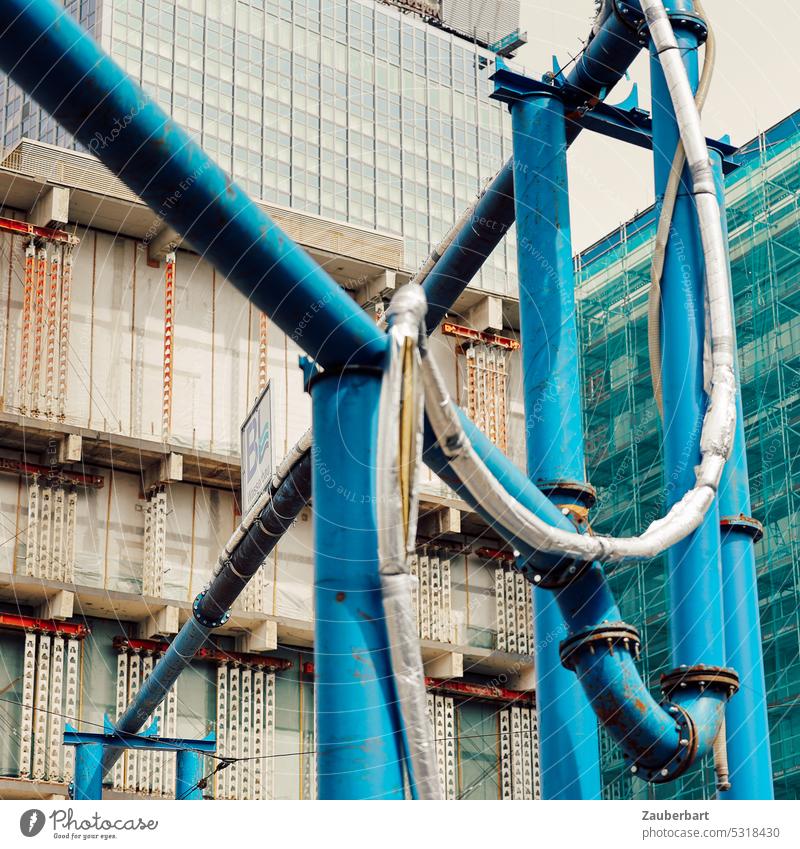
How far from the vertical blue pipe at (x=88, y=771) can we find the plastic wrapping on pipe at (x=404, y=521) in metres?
15.3

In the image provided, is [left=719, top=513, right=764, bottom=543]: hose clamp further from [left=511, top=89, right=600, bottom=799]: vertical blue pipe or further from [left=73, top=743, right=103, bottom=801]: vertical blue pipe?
[left=73, top=743, right=103, bottom=801]: vertical blue pipe

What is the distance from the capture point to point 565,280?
18.0 m

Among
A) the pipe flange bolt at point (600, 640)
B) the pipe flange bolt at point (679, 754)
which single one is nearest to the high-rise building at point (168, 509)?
the pipe flange bolt at point (679, 754)

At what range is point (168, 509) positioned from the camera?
121ft

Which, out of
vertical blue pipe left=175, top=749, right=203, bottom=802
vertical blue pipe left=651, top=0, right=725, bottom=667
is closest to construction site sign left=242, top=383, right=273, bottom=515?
vertical blue pipe left=651, top=0, right=725, bottom=667

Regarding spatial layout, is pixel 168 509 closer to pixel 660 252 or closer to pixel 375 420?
pixel 660 252

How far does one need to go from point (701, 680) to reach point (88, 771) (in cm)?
1180

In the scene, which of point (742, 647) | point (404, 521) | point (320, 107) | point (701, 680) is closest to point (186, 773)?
point (742, 647)

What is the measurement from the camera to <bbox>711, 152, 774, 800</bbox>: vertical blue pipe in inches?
696

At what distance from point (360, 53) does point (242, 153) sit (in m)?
6.43

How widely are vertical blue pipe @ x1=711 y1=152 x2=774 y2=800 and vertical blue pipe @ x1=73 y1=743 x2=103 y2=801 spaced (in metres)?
10.1

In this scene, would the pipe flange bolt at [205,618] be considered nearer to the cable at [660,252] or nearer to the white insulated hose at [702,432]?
the cable at [660,252]
